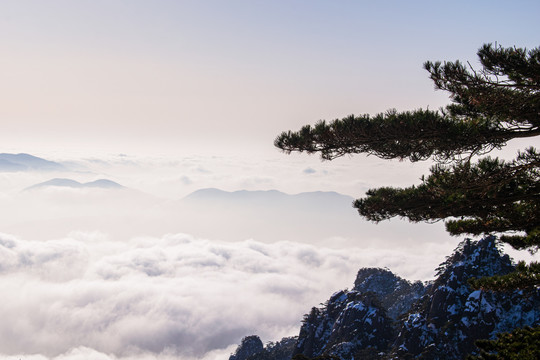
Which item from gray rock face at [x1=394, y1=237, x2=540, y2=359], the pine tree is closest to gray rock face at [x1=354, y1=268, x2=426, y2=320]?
gray rock face at [x1=394, y1=237, x2=540, y2=359]

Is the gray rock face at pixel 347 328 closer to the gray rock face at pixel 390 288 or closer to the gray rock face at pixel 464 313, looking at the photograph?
the gray rock face at pixel 464 313

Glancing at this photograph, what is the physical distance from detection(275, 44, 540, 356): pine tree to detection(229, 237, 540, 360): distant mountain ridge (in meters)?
24.9

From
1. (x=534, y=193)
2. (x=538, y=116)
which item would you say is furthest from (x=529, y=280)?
(x=538, y=116)

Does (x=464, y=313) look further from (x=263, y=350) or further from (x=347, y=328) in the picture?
(x=263, y=350)

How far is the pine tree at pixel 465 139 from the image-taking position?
355 inches

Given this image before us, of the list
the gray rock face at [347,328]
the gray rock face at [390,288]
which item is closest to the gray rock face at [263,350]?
the gray rock face at [347,328]

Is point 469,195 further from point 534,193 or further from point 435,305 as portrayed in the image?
point 435,305

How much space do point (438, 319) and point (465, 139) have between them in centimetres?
3928

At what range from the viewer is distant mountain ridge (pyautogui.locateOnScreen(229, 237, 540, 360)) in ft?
123

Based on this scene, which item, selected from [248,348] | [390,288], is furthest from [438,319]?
[248,348]

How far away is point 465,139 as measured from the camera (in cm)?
999

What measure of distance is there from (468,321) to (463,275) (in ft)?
22.9

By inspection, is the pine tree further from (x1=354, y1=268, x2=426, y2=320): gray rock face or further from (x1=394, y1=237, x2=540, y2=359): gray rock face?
(x1=354, y1=268, x2=426, y2=320): gray rock face

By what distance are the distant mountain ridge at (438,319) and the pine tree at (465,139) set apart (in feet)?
81.6
